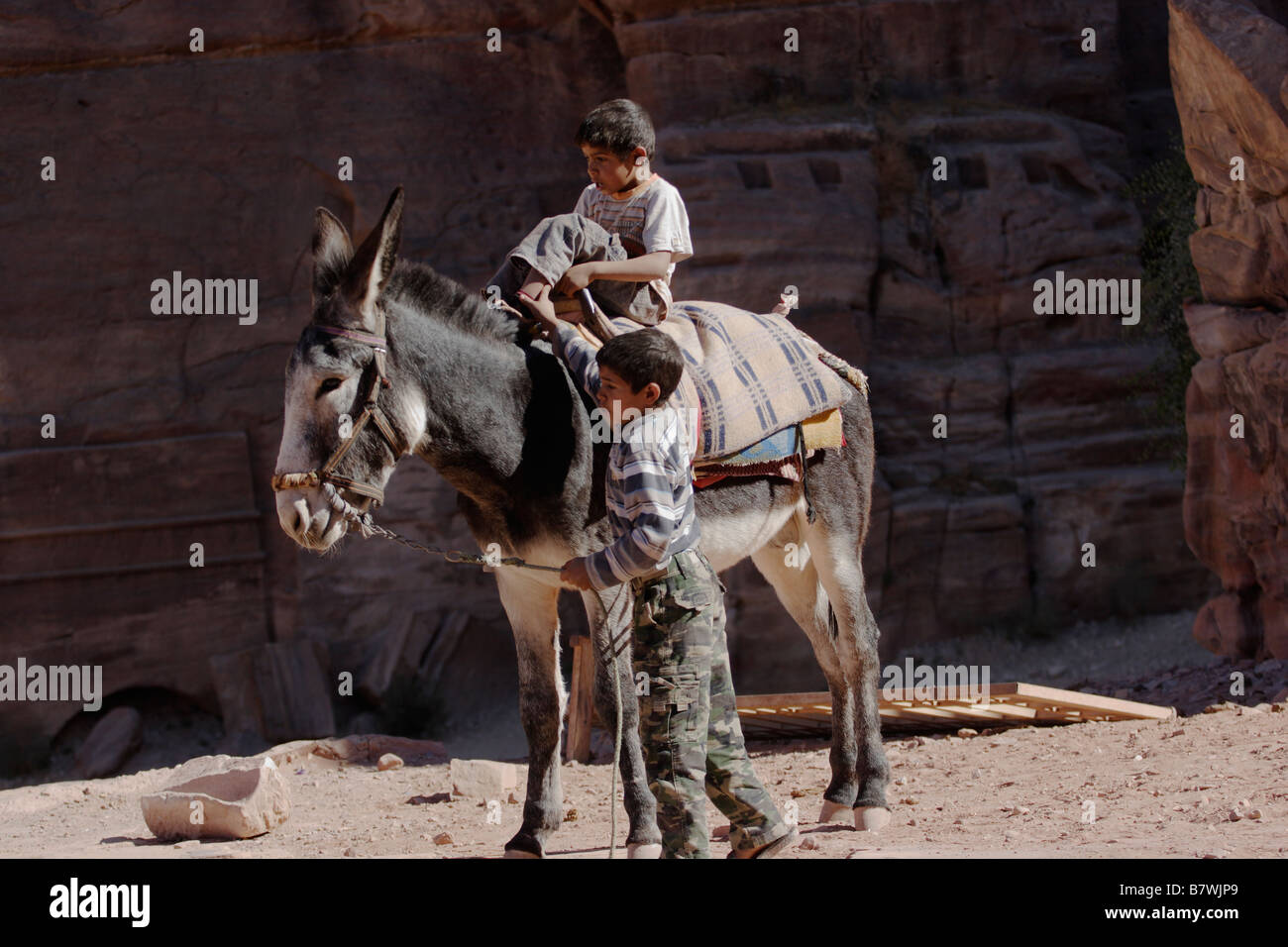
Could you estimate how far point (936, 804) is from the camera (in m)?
6.22

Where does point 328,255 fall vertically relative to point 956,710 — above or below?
Result: above

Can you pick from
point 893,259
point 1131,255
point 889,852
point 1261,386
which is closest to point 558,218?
point 889,852

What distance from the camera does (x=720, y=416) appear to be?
550 centimetres

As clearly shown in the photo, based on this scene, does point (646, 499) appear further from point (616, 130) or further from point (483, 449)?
point (616, 130)

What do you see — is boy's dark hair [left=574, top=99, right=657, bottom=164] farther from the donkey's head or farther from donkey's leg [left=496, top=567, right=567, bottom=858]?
donkey's leg [left=496, top=567, right=567, bottom=858]

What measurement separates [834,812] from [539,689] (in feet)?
5.27

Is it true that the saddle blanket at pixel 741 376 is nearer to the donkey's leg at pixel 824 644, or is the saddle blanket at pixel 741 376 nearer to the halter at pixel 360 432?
the donkey's leg at pixel 824 644

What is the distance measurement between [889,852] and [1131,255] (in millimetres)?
11115

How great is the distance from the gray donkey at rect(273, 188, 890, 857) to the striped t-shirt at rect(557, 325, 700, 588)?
0.82 metres

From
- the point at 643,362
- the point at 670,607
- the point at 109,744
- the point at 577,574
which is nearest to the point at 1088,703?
the point at 670,607

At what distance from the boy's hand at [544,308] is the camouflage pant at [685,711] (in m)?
1.25

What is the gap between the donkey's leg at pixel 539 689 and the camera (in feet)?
17.4

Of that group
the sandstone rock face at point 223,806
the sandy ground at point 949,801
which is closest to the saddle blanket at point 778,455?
the sandy ground at point 949,801

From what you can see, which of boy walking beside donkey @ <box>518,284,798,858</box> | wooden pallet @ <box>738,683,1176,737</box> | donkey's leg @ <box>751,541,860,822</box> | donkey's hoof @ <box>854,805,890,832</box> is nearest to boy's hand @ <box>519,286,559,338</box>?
boy walking beside donkey @ <box>518,284,798,858</box>
